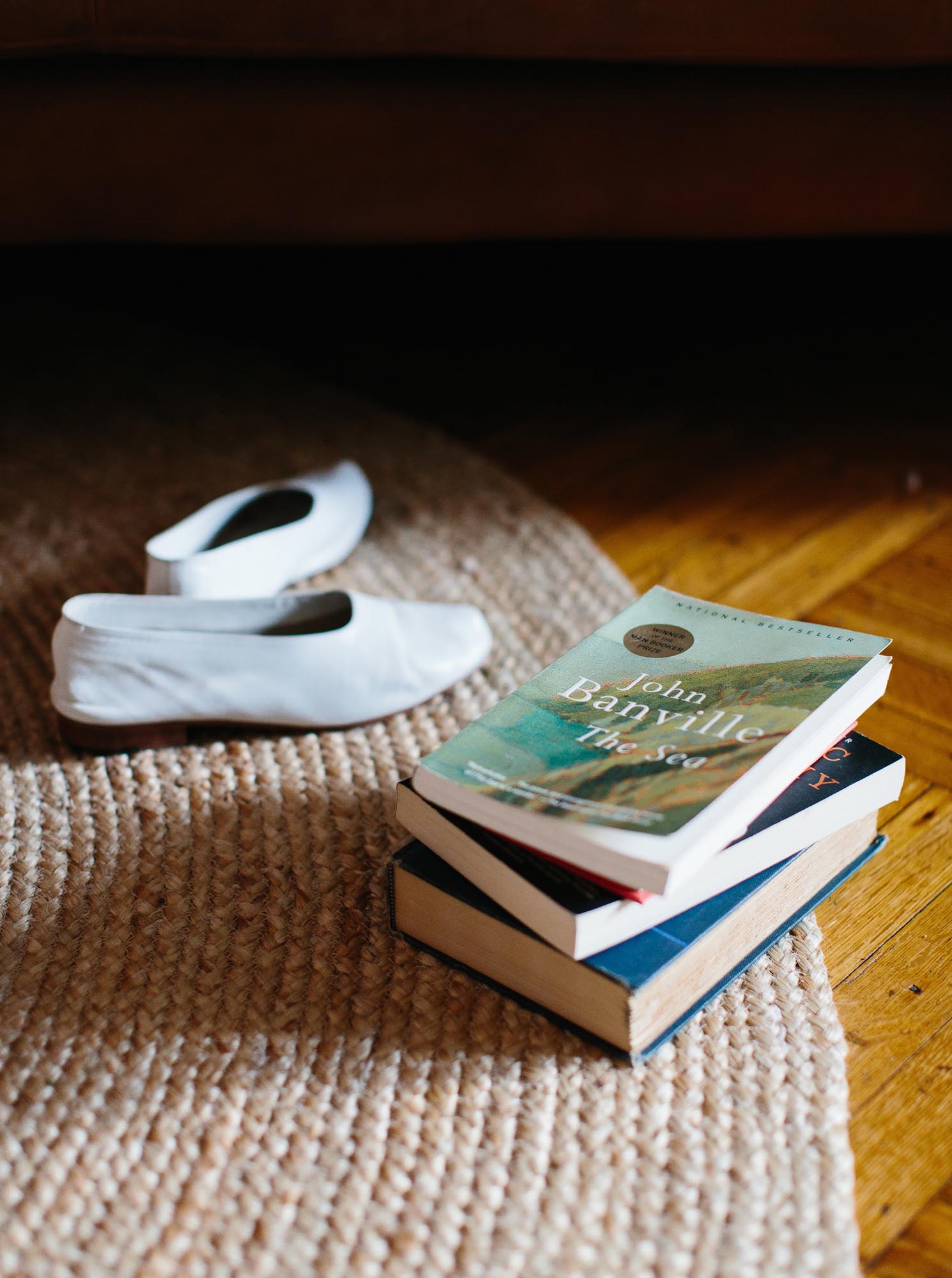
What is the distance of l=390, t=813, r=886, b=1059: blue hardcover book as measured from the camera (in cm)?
45

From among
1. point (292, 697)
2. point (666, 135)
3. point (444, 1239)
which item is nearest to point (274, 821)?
point (292, 697)

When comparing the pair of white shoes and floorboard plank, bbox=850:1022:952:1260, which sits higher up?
the pair of white shoes

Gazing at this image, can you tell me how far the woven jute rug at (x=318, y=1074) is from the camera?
0.40 m

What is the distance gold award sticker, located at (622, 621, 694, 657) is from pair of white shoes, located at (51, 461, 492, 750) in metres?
0.16

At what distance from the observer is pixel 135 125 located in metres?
0.80

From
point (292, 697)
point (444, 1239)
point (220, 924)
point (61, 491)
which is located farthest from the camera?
point (61, 491)

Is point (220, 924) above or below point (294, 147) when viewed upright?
below

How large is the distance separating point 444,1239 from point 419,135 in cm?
71

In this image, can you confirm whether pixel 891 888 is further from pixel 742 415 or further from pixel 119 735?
pixel 742 415

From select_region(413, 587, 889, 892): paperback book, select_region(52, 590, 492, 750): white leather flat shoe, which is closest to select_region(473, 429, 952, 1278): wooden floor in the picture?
select_region(413, 587, 889, 892): paperback book

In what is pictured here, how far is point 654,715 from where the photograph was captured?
0.49 metres

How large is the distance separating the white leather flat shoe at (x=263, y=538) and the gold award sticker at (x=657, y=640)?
0.24 meters

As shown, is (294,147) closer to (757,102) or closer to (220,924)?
(757,102)

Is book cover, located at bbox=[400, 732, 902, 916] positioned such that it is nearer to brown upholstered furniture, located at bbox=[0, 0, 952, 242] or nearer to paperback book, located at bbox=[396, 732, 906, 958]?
paperback book, located at bbox=[396, 732, 906, 958]
